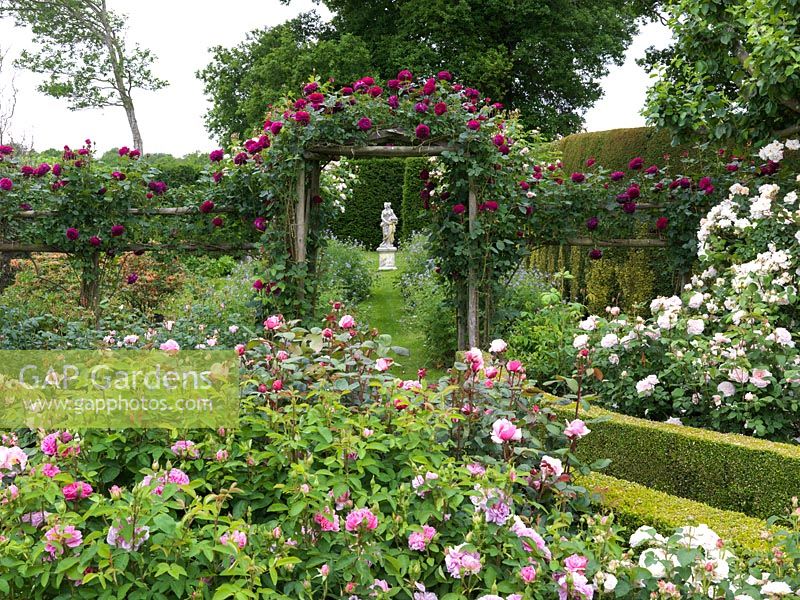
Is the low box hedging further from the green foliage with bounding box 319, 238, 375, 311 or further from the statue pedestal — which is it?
the statue pedestal

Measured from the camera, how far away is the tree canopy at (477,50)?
54.5ft

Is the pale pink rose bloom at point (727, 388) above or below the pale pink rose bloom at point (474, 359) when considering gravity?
below

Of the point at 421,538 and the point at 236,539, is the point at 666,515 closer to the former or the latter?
the point at 421,538

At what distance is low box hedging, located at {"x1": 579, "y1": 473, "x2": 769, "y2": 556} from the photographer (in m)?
2.49

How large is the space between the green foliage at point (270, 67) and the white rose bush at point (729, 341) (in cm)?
1228

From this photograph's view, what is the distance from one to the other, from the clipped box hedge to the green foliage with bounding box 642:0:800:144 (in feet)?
9.05

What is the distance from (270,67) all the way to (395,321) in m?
10.8

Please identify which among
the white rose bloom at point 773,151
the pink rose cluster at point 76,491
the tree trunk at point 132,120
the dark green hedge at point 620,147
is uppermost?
the tree trunk at point 132,120

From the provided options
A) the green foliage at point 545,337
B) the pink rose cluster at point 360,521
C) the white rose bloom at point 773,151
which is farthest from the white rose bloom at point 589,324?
the pink rose cluster at point 360,521

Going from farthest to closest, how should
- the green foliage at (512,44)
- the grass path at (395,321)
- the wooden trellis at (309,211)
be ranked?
the green foliage at (512,44)
the grass path at (395,321)
the wooden trellis at (309,211)

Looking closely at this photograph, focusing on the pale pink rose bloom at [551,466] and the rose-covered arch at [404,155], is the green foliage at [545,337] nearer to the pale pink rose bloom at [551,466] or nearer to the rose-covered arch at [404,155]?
the rose-covered arch at [404,155]

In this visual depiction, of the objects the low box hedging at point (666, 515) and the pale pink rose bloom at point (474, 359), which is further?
the low box hedging at point (666, 515)

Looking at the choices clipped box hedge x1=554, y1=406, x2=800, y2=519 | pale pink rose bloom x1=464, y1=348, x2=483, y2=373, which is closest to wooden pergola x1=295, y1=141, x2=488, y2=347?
clipped box hedge x1=554, y1=406, x2=800, y2=519

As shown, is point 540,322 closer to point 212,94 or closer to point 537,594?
point 537,594
